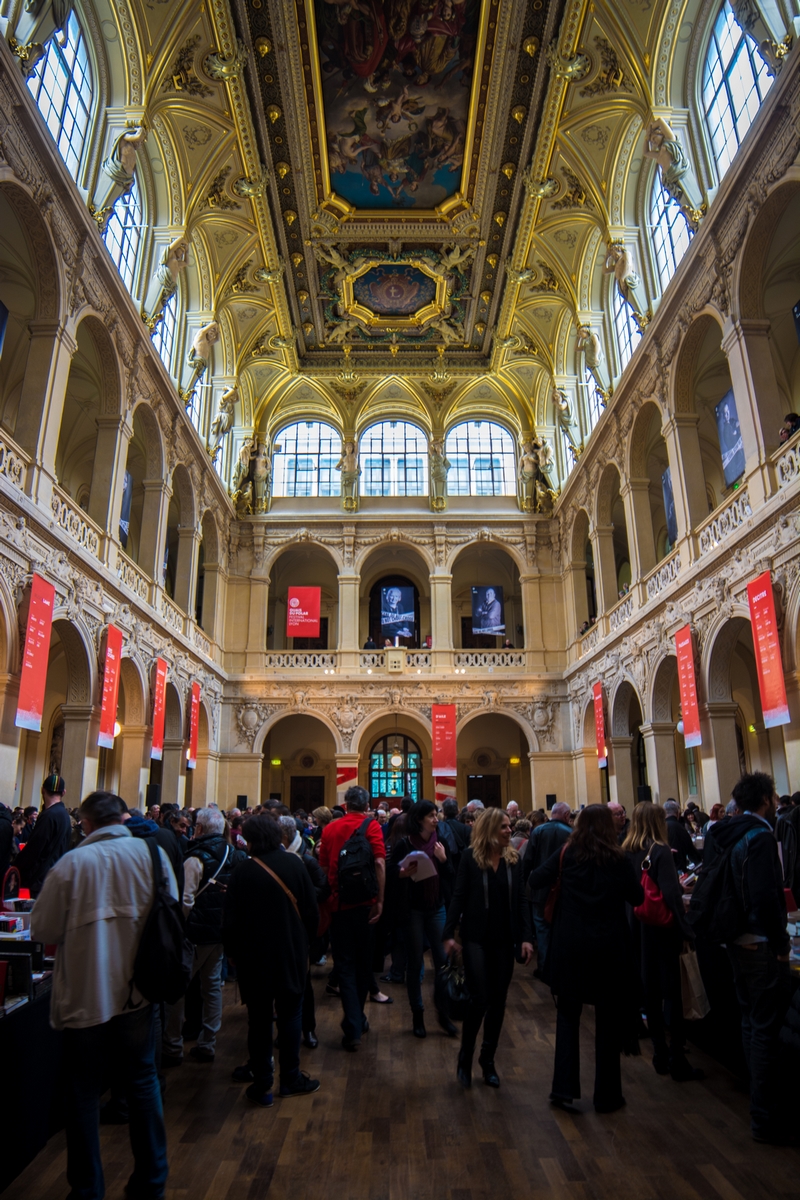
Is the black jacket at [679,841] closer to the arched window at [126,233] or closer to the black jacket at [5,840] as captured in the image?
the black jacket at [5,840]

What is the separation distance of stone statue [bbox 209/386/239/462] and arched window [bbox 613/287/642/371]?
10513mm

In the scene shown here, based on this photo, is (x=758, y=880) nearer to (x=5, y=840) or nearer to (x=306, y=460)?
(x=5, y=840)

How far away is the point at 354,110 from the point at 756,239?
905cm

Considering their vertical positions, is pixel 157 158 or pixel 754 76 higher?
pixel 157 158

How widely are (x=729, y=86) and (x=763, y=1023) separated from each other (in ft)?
46.1

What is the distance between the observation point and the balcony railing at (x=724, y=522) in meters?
12.0

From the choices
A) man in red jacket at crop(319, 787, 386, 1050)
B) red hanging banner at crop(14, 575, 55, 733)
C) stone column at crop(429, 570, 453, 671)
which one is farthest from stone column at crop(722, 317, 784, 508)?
stone column at crop(429, 570, 453, 671)

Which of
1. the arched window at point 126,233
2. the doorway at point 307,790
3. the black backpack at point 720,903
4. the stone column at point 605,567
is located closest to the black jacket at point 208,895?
the black backpack at point 720,903

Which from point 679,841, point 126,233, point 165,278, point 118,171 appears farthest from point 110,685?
point 679,841

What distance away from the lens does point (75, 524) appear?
41.2ft

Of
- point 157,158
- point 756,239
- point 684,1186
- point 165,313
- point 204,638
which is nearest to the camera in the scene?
point 684,1186

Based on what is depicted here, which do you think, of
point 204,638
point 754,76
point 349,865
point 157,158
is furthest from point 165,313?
point 349,865

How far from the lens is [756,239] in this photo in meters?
11.7

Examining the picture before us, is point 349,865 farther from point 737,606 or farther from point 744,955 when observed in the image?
point 737,606
